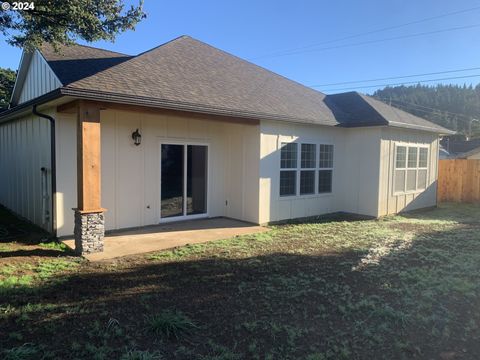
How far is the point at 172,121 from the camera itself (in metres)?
9.37

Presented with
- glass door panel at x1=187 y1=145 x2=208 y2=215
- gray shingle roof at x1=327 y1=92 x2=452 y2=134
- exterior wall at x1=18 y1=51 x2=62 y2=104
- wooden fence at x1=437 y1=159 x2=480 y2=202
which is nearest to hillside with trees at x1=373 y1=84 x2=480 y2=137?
wooden fence at x1=437 y1=159 x2=480 y2=202

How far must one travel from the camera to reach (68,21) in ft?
25.1

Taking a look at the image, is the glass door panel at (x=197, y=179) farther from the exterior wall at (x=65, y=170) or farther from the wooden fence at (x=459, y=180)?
the wooden fence at (x=459, y=180)

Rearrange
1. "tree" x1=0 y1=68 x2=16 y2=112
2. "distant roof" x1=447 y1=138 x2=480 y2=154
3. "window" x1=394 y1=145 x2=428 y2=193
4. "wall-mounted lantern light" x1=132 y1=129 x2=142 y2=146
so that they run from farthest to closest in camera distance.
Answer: "distant roof" x1=447 y1=138 x2=480 y2=154 < "tree" x1=0 y1=68 x2=16 y2=112 < "window" x1=394 y1=145 x2=428 y2=193 < "wall-mounted lantern light" x1=132 y1=129 x2=142 y2=146

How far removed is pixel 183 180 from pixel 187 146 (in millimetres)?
919

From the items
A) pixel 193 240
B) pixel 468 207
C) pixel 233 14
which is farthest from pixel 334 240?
pixel 233 14

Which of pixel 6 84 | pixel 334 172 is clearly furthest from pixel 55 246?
pixel 6 84

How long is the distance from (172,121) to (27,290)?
5581 millimetres

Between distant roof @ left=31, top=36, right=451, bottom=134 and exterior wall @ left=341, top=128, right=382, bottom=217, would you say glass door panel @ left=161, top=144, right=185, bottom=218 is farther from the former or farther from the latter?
exterior wall @ left=341, top=128, right=382, bottom=217

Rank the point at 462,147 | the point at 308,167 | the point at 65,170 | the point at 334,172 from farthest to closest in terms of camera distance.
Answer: the point at 462,147 < the point at 334,172 < the point at 308,167 < the point at 65,170

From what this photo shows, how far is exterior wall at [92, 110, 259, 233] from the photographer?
27.4 feet

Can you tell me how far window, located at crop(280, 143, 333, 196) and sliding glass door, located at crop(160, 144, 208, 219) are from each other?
2.24 metres

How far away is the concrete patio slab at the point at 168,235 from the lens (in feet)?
22.7

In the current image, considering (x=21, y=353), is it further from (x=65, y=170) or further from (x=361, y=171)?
(x=361, y=171)
